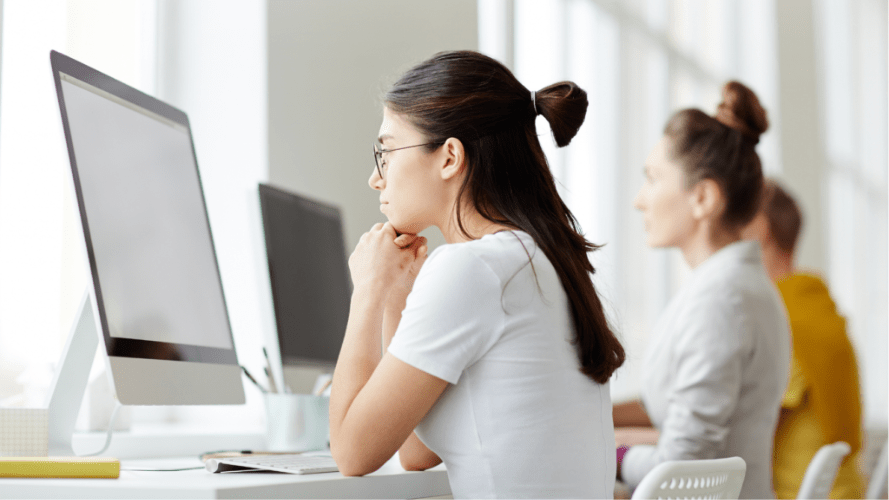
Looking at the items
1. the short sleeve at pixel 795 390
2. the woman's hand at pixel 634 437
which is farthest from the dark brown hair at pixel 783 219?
the woman's hand at pixel 634 437

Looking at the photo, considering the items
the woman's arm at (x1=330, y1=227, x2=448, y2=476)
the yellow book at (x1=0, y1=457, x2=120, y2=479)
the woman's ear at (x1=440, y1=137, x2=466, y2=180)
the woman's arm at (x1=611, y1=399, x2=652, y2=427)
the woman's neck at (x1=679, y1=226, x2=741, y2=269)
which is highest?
the woman's ear at (x1=440, y1=137, x2=466, y2=180)

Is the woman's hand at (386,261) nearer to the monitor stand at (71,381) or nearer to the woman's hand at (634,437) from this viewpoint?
the monitor stand at (71,381)

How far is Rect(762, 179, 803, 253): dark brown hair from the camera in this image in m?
3.15

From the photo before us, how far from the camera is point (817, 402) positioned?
7.97 feet

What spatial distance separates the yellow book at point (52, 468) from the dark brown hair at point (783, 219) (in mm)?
2726

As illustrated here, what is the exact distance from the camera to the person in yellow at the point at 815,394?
2.37m

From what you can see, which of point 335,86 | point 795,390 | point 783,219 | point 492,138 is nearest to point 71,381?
point 492,138

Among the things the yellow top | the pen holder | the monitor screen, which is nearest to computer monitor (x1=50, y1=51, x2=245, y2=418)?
the monitor screen

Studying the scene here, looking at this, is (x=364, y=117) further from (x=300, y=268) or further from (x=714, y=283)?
(x=714, y=283)

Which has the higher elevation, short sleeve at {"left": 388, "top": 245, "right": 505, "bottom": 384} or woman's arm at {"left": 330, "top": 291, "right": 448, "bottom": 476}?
short sleeve at {"left": 388, "top": 245, "right": 505, "bottom": 384}

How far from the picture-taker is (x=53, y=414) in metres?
1.24

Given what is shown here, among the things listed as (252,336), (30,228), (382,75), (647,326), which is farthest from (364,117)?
(647,326)

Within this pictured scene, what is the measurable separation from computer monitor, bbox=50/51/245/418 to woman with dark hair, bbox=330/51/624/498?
0.31m

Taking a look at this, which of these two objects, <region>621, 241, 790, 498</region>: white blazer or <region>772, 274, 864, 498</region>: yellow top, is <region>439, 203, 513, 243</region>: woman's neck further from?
<region>772, 274, 864, 498</region>: yellow top
